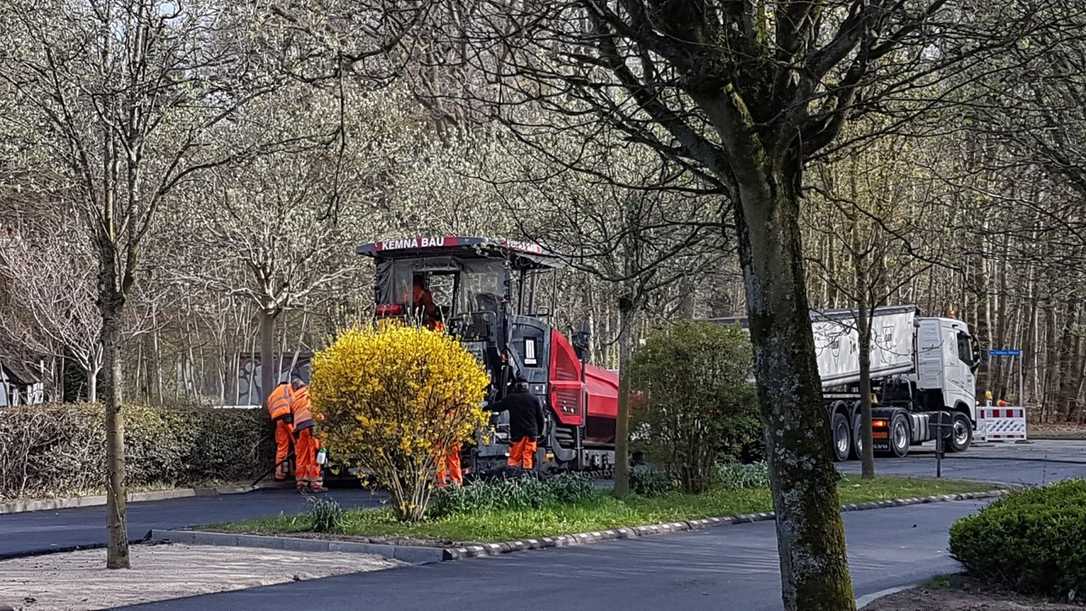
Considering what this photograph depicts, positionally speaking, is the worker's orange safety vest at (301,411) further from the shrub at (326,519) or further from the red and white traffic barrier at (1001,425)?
the red and white traffic barrier at (1001,425)

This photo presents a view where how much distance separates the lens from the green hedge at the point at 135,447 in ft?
64.8

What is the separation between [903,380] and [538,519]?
20181mm

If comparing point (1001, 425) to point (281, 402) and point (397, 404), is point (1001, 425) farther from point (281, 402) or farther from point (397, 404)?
point (397, 404)

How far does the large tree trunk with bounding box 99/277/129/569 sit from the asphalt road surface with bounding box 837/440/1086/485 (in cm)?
1636

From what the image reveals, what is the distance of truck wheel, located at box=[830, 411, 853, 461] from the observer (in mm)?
28828

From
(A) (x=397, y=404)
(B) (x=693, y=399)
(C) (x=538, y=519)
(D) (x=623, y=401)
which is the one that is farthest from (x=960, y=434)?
(A) (x=397, y=404)

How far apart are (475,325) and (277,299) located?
6.80 meters

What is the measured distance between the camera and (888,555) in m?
13.4

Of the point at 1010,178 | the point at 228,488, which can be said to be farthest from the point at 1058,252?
the point at 228,488

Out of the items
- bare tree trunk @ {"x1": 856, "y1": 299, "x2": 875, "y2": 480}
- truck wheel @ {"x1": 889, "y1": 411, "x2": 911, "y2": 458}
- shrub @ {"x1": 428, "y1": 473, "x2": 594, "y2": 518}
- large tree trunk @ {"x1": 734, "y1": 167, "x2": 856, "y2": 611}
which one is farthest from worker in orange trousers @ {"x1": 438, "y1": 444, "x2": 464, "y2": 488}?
truck wheel @ {"x1": 889, "y1": 411, "x2": 911, "y2": 458}

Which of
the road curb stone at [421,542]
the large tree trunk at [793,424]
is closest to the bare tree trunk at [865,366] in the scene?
the road curb stone at [421,542]

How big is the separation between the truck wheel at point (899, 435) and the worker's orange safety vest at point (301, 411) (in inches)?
625

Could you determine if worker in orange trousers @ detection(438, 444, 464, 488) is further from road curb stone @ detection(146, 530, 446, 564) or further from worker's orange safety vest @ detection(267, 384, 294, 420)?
worker's orange safety vest @ detection(267, 384, 294, 420)

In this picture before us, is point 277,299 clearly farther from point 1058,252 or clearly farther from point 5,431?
point 1058,252
